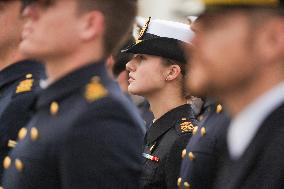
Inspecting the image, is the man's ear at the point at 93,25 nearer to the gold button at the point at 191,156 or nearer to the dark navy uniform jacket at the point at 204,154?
the dark navy uniform jacket at the point at 204,154

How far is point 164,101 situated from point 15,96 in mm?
1589

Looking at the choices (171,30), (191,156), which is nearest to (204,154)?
(191,156)

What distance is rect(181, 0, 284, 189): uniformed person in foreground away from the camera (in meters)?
2.63

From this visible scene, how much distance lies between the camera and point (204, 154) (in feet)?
12.0

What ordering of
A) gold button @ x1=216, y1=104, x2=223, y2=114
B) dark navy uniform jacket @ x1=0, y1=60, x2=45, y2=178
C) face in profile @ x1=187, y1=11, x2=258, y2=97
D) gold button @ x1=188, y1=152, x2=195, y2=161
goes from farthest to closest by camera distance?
gold button @ x1=216, y1=104, x2=223, y2=114
gold button @ x1=188, y1=152, x2=195, y2=161
dark navy uniform jacket @ x1=0, y1=60, x2=45, y2=178
face in profile @ x1=187, y1=11, x2=258, y2=97

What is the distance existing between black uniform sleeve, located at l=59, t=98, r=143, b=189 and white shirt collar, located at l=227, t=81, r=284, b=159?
0.52m

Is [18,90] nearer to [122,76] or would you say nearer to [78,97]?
[78,97]

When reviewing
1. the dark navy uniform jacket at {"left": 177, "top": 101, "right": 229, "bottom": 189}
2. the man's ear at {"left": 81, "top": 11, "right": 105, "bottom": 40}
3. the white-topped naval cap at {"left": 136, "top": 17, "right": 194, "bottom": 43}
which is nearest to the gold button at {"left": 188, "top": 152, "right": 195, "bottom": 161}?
the dark navy uniform jacket at {"left": 177, "top": 101, "right": 229, "bottom": 189}

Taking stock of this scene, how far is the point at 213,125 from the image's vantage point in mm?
3816

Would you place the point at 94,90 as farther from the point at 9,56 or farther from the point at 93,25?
the point at 9,56

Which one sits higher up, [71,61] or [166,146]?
[71,61]

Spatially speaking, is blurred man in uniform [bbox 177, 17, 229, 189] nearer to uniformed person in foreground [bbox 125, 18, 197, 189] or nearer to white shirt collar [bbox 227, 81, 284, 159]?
white shirt collar [bbox 227, 81, 284, 159]

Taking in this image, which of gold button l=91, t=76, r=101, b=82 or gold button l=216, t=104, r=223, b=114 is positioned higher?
gold button l=91, t=76, r=101, b=82

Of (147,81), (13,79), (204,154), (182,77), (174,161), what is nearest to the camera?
(204,154)
